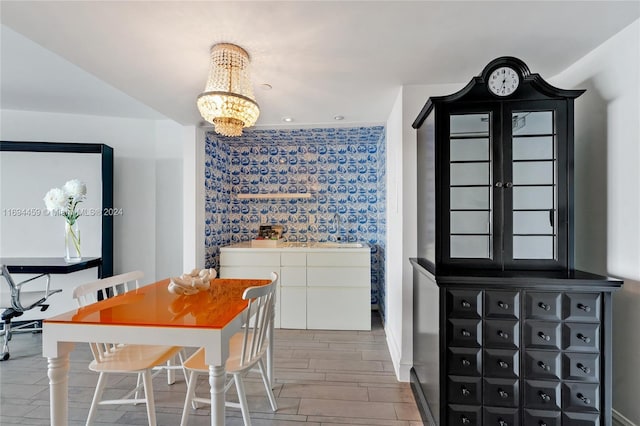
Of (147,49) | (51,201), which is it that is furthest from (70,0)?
(51,201)

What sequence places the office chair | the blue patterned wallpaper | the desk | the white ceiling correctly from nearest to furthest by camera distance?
1. the desk
2. the white ceiling
3. the office chair
4. the blue patterned wallpaper

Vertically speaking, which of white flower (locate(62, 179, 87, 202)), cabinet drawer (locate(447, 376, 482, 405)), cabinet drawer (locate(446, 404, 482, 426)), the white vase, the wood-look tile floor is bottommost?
the wood-look tile floor

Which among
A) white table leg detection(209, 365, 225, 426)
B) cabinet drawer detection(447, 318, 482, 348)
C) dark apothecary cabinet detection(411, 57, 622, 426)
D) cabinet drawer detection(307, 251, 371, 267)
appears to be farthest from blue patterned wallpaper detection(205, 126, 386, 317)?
white table leg detection(209, 365, 225, 426)

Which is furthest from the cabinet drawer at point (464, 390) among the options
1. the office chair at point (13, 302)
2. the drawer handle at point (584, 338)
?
the office chair at point (13, 302)

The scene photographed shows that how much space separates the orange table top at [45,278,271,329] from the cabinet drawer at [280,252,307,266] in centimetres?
142

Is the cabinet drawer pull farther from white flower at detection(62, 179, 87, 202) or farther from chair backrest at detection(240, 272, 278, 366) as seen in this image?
white flower at detection(62, 179, 87, 202)

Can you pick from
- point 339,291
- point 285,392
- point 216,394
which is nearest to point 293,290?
Answer: point 339,291

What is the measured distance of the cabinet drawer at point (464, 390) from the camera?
A: 1571mm

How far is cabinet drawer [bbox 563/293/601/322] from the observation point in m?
1.49

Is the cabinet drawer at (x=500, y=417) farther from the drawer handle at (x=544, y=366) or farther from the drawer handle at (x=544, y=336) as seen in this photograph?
the drawer handle at (x=544, y=336)

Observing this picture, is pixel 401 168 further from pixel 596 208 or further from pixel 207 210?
pixel 207 210

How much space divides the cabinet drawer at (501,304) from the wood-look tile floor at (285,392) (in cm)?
94

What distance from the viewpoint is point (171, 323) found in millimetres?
1359

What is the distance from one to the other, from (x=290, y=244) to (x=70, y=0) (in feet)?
9.90
